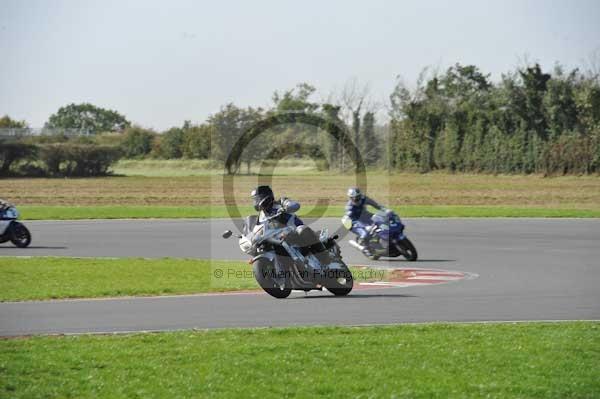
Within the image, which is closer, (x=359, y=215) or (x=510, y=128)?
(x=359, y=215)

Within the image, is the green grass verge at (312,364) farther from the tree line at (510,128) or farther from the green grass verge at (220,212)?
the tree line at (510,128)

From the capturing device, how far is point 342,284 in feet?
54.4

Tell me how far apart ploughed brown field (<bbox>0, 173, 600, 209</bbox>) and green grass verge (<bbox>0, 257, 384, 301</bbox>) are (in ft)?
74.4

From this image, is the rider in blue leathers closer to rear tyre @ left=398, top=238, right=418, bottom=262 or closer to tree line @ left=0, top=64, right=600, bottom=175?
rear tyre @ left=398, top=238, right=418, bottom=262

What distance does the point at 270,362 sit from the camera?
34.6ft

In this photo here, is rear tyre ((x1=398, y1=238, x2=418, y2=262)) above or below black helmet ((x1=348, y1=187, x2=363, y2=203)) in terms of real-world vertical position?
below

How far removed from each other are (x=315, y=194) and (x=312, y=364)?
39.8 metres

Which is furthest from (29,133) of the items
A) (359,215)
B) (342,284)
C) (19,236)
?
(342,284)

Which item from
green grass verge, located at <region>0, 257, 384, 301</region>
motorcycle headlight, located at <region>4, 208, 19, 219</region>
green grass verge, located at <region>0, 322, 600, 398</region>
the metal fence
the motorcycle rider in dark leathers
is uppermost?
the metal fence

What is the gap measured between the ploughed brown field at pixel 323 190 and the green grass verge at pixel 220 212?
7.60ft

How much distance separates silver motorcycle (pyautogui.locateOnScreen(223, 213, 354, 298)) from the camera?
1563cm

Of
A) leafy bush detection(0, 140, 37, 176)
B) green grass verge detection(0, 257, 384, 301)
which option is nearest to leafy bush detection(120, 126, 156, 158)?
leafy bush detection(0, 140, 37, 176)

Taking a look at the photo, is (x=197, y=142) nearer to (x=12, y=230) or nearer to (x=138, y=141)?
(x=138, y=141)

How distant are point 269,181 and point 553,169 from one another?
17523 millimetres
